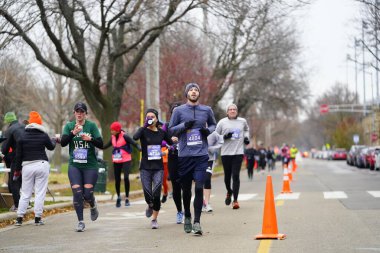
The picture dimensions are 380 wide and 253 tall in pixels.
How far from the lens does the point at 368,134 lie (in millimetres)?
104875

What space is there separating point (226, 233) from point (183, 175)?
999mm

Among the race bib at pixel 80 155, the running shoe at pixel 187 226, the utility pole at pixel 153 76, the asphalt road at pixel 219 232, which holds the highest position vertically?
the utility pole at pixel 153 76

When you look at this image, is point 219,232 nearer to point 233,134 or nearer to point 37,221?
point 37,221

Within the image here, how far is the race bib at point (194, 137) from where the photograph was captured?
1117 cm

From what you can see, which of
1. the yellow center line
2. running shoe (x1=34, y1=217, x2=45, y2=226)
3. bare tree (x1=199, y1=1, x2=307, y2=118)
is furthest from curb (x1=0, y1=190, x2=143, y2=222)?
bare tree (x1=199, y1=1, x2=307, y2=118)

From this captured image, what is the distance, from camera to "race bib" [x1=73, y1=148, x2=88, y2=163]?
39.5 ft

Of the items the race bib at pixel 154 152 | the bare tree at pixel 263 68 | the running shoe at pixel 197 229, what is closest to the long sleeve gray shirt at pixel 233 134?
the race bib at pixel 154 152

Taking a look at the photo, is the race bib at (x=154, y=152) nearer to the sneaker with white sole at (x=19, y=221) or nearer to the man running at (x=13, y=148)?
the man running at (x=13, y=148)

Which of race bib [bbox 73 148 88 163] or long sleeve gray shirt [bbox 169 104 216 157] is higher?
long sleeve gray shirt [bbox 169 104 216 157]

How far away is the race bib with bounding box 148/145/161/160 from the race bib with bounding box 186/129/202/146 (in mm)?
1199

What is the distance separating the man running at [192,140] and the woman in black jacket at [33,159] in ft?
8.70

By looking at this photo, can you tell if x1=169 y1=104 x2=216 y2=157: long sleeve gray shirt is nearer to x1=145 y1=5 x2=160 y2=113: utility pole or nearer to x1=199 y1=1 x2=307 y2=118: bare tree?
x1=145 y1=5 x2=160 y2=113: utility pole

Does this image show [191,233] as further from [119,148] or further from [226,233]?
[119,148]

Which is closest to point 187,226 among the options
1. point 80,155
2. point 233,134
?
point 80,155
